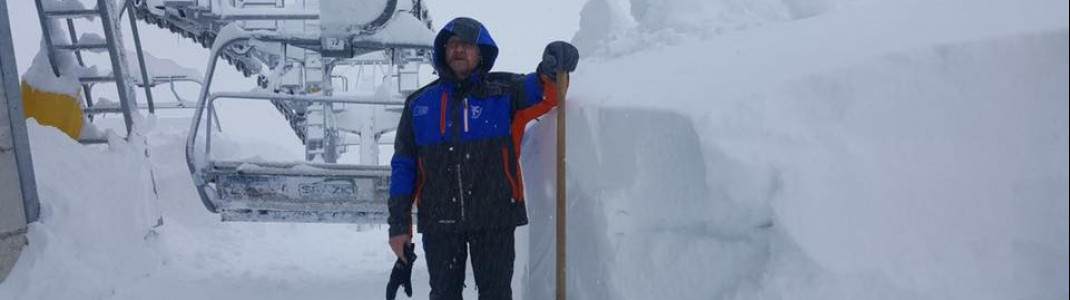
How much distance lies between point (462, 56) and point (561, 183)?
1.98 feet

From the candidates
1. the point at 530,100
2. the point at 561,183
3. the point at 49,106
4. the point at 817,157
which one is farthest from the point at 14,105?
the point at 817,157

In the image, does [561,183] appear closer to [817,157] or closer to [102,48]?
[817,157]

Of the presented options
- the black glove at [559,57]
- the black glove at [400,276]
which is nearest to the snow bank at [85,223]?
the black glove at [400,276]

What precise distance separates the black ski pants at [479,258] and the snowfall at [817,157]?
0.22 metres

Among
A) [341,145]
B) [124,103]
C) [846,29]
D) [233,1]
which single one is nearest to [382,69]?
[341,145]

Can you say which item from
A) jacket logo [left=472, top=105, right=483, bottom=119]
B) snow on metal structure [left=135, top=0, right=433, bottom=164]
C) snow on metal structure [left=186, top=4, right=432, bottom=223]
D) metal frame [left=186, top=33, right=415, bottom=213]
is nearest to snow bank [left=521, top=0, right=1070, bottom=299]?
jacket logo [left=472, top=105, right=483, bottom=119]

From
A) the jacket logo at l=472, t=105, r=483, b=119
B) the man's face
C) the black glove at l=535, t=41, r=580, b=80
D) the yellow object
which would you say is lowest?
the yellow object

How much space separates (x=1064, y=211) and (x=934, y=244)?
27cm

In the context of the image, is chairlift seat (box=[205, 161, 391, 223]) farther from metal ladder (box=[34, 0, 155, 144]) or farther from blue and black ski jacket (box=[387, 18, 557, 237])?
blue and black ski jacket (box=[387, 18, 557, 237])

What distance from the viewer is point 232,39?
19.0 ft

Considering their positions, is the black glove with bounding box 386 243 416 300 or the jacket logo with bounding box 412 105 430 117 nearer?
the jacket logo with bounding box 412 105 430 117

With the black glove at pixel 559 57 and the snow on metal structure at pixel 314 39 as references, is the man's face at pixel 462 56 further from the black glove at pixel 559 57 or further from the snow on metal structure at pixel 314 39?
the snow on metal structure at pixel 314 39

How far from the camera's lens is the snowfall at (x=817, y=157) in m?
1.83

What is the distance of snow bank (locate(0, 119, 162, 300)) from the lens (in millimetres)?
4547
